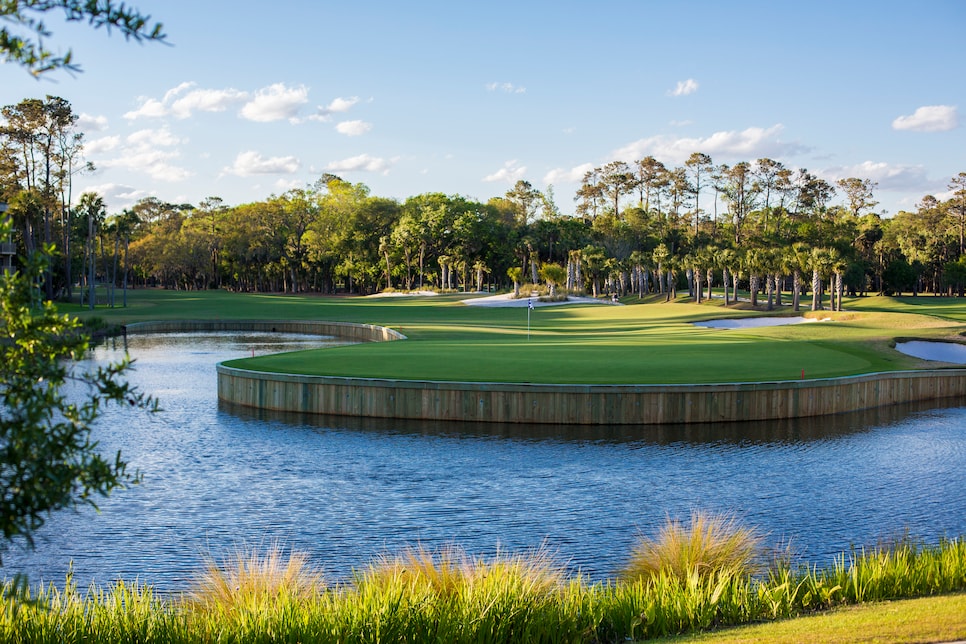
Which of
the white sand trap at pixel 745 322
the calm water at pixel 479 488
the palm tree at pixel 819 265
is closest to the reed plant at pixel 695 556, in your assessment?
the calm water at pixel 479 488

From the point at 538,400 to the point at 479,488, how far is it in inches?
254

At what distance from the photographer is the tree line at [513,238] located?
87.2 metres

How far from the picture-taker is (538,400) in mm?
23984

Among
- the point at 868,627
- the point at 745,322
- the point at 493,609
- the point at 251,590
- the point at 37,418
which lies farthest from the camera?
the point at 745,322

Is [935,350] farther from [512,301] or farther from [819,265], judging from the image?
[512,301]

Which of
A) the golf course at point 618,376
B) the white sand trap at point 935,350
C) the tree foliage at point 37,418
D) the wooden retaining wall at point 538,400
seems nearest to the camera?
the tree foliage at point 37,418

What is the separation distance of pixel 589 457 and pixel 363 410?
7193 mm

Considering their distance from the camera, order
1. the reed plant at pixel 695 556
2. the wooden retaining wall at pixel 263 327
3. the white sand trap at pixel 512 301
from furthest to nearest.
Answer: the white sand trap at pixel 512 301 → the wooden retaining wall at pixel 263 327 → the reed plant at pixel 695 556

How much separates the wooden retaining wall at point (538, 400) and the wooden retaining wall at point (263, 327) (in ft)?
93.2

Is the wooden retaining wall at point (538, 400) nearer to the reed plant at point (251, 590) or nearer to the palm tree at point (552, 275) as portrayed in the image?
the reed plant at point (251, 590)

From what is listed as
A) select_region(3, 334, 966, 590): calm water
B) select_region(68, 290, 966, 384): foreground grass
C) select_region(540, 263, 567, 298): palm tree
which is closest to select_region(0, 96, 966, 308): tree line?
select_region(540, 263, 567, 298): palm tree

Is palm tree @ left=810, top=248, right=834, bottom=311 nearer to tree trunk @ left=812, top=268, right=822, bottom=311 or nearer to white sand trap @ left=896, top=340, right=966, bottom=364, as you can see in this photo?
tree trunk @ left=812, top=268, right=822, bottom=311

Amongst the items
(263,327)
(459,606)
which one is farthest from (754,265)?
(459,606)

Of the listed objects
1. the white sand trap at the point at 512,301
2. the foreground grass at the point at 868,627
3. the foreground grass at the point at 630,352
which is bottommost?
the foreground grass at the point at 868,627
